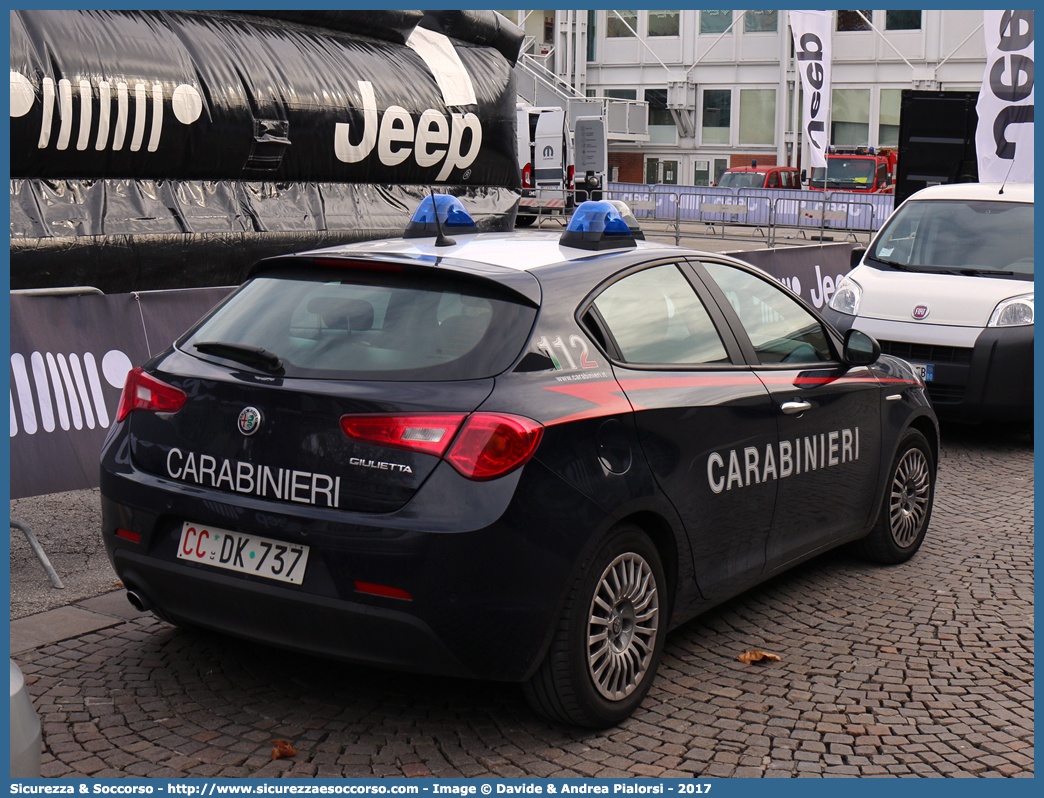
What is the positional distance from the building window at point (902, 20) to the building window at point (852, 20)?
2.21ft

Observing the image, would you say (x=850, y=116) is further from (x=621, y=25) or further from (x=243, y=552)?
(x=243, y=552)

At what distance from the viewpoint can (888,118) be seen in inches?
1780

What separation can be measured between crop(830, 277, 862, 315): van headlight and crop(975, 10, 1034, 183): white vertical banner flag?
6.23 meters

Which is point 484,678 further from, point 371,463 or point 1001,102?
point 1001,102

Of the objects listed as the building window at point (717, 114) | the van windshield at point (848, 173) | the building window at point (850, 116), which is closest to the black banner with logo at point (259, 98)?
the van windshield at point (848, 173)

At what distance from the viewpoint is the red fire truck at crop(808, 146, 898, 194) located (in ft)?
117

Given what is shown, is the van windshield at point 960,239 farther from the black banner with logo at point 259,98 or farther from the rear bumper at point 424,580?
the rear bumper at point 424,580

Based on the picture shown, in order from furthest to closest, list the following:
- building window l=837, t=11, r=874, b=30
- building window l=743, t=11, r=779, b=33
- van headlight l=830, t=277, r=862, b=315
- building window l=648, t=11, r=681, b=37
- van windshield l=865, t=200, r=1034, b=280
Answer: building window l=648, t=11, r=681, b=37, building window l=743, t=11, r=779, b=33, building window l=837, t=11, r=874, b=30, van headlight l=830, t=277, r=862, b=315, van windshield l=865, t=200, r=1034, b=280

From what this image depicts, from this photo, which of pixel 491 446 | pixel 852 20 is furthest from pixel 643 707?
pixel 852 20

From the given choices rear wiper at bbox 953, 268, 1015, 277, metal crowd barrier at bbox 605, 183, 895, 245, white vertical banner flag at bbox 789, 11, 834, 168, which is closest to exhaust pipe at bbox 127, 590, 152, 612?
rear wiper at bbox 953, 268, 1015, 277

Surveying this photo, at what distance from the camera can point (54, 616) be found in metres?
4.76

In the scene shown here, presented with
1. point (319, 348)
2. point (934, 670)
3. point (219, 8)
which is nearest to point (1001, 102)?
point (219, 8)

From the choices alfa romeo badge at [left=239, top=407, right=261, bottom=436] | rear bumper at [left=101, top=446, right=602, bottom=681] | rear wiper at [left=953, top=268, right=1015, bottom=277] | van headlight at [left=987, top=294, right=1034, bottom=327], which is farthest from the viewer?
rear wiper at [left=953, top=268, right=1015, bottom=277]

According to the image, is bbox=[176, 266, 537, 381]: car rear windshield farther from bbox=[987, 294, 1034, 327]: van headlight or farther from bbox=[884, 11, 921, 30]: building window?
bbox=[884, 11, 921, 30]: building window
